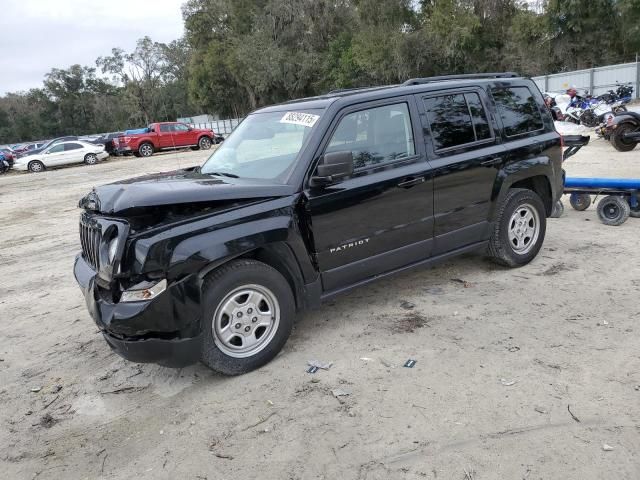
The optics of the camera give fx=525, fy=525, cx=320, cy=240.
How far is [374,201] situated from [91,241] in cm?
211

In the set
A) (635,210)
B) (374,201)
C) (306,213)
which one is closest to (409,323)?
(374,201)

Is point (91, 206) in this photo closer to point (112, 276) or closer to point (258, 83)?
point (112, 276)

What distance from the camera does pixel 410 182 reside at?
435 cm

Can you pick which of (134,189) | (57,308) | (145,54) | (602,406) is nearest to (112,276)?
(134,189)

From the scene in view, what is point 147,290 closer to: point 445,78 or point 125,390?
point 125,390

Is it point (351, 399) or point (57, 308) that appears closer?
point (351, 399)

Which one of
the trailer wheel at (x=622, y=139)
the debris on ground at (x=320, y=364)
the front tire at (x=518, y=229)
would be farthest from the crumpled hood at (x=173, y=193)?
the trailer wheel at (x=622, y=139)

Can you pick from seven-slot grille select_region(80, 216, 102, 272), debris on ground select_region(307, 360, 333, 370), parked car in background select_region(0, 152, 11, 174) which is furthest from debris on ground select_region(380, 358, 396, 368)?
parked car in background select_region(0, 152, 11, 174)

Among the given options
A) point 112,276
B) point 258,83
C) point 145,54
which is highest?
point 145,54

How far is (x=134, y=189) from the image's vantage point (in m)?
3.43

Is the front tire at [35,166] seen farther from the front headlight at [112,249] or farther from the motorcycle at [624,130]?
the front headlight at [112,249]

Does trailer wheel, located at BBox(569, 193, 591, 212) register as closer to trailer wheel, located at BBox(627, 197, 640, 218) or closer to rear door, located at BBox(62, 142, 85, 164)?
trailer wheel, located at BBox(627, 197, 640, 218)

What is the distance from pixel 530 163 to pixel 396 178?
178 centimetres

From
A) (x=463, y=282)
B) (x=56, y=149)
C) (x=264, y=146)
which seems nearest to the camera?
(x=264, y=146)
